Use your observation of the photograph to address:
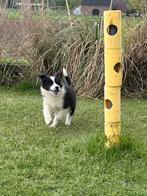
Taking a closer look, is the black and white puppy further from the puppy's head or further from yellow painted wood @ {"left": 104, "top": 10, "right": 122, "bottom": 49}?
yellow painted wood @ {"left": 104, "top": 10, "right": 122, "bottom": 49}

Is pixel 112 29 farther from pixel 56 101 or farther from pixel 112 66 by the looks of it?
pixel 56 101

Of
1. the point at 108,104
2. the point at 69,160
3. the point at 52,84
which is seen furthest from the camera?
the point at 52,84

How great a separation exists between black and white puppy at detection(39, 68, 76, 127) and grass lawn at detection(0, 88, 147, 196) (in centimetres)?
16

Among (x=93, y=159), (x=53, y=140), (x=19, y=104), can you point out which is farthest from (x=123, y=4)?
(x=93, y=159)

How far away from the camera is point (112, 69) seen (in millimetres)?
6316

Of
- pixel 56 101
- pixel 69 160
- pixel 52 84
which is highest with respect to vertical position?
pixel 52 84

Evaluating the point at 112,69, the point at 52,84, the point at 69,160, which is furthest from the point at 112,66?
the point at 52,84

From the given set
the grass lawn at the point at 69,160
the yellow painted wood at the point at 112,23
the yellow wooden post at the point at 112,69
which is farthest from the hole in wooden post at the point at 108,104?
the yellow painted wood at the point at 112,23

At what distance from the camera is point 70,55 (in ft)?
38.3

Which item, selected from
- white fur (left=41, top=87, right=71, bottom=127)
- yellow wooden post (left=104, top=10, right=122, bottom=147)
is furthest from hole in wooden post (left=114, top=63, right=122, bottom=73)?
white fur (left=41, top=87, right=71, bottom=127)

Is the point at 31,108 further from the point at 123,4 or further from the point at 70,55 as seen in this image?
the point at 123,4

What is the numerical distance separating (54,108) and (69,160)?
231 centimetres

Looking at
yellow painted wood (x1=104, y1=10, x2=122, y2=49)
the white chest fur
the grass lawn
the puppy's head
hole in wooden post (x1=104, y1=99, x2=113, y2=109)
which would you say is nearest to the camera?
the grass lawn

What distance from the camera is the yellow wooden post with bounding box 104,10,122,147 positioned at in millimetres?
6281
